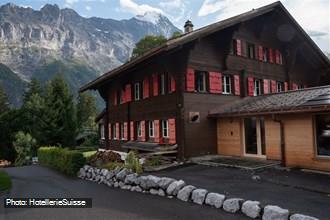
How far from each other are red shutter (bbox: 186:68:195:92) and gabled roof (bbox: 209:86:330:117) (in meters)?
1.73

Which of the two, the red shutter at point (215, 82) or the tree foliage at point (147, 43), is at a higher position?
the tree foliage at point (147, 43)

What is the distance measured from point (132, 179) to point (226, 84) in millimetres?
9274

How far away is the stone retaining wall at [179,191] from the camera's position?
6.48 metres

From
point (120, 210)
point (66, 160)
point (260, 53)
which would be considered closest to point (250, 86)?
point (260, 53)

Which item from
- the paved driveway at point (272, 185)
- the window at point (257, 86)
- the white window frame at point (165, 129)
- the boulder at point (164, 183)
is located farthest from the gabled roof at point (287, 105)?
the boulder at point (164, 183)

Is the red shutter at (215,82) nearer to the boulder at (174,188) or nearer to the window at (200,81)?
the window at (200,81)

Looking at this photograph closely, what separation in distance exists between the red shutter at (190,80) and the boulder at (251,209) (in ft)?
29.9

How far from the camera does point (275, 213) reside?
6.30 metres

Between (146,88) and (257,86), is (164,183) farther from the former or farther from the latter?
(257,86)

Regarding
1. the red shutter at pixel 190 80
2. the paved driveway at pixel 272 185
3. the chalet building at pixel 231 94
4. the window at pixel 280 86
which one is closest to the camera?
the paved driveway at pixel 272 185

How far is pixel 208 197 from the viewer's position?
7895 mm

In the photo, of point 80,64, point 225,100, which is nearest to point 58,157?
point 225,100

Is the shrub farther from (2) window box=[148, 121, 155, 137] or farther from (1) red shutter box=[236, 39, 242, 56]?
(1) red shutter box=[236, 39, 242, 56]

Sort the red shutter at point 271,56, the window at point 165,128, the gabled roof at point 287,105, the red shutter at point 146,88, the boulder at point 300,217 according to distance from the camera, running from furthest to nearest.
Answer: the red shutter at point 271,56 < the red shutter at point 146,88 < the window at point 165,128 < the gabled roof at point 287,105 < the boulder at point 300,217
